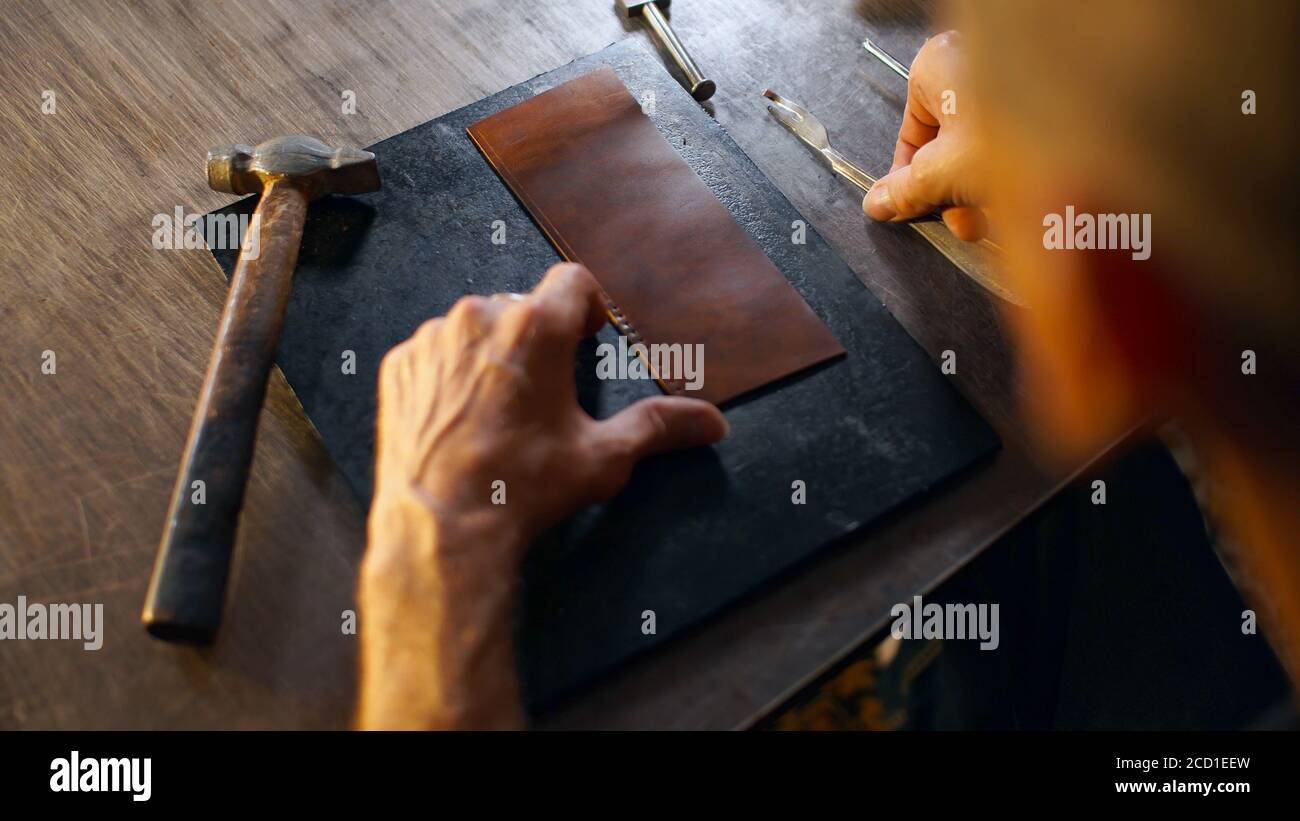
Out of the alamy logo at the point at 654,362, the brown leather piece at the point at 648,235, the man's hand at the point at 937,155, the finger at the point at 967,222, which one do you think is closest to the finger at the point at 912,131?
the man's hand at the point at 937,155

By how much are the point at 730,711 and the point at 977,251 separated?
63 centimetres

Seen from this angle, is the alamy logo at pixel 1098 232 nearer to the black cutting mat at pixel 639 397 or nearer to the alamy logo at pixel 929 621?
the black cutting mat at pixel 639 397

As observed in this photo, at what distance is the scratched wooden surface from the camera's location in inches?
35.7

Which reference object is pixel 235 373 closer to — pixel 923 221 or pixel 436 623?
pixel 436 623

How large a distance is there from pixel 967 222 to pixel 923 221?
63 millimetres

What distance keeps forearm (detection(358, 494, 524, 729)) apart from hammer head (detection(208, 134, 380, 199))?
1.59 feet

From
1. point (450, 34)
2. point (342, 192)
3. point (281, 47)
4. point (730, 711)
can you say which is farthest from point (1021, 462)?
point (281, 47)

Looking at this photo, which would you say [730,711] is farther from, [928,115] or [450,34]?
[450,34]

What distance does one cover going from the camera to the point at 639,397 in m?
1.06

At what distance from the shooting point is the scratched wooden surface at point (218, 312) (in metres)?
0.91

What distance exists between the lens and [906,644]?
1.58 metres

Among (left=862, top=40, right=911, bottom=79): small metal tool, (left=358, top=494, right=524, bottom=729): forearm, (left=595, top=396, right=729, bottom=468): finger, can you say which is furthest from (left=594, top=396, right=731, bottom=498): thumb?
(left=862, top=40, right=911, bottom=79): small metal tool

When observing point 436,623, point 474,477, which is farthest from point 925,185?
point 436,623
